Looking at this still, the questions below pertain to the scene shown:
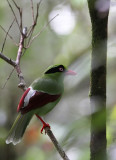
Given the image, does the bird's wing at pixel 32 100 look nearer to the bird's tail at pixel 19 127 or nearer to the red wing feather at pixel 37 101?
the red wing feather at pixel 37 101

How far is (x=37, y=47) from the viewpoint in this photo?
539 cm

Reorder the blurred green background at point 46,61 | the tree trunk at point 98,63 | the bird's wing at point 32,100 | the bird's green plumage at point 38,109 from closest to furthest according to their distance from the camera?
the tree trunk at point 98,63, the bird's wing at point 32,100, the bird's green plumage at point 38,109, the blurred green background at point 46,61

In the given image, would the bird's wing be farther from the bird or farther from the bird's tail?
the bird's tail

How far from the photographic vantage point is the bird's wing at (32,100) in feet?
5.86

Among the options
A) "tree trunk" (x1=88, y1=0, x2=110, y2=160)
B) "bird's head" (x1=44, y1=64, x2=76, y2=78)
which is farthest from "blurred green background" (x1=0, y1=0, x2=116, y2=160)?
"tree trunk" (x1=88, y1=0, x2=110, y2=160)

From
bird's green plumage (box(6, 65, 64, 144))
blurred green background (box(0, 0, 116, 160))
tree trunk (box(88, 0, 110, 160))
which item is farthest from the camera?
blurred green background (box(0, 0, 116, 160))

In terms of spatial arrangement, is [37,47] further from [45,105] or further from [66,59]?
[45,105]

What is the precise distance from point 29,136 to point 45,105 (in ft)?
7.40

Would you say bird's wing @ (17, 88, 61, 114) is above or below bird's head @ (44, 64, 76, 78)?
below

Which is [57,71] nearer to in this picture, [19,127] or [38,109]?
[38,109]

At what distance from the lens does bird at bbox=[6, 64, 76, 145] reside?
5.92ft

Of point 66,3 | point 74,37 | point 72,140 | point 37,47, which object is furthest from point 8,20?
point 72,140

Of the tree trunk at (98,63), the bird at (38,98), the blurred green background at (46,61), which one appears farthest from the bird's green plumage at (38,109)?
the blurred green background at (46,61)

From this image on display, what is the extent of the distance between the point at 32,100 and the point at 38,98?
42 mm
